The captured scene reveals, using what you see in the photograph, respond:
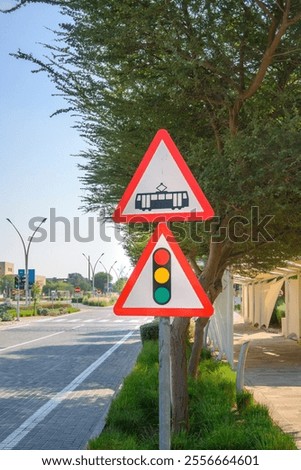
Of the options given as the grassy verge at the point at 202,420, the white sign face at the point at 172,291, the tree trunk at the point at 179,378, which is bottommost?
the grassy verge at the point at 202,420

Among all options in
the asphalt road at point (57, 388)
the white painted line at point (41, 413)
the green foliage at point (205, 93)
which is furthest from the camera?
the asphalt road at point (57, 388)

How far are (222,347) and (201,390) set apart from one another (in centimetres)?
828

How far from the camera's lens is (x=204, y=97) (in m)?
7.45

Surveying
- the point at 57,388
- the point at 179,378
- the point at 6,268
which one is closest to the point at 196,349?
the point at 179,378

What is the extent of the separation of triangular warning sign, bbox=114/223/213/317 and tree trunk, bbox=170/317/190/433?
161 inches

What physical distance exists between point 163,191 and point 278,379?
11.2m

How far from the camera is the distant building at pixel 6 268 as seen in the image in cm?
16338

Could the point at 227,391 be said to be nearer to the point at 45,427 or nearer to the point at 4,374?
the point at 45,427

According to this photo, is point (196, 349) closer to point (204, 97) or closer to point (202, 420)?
point (202, 420)

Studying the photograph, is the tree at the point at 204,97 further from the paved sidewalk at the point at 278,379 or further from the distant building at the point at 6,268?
the distant building at the point at 6,268

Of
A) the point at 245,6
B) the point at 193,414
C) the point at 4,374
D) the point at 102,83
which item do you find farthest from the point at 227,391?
the point at 4,374

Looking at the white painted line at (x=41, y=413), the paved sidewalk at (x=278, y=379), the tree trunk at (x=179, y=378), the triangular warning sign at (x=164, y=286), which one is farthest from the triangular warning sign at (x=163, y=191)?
the white painted line at (x=41, y=413)

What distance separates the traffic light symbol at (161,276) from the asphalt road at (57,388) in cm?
448

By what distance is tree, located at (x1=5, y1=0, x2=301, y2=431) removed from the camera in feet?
21.6
